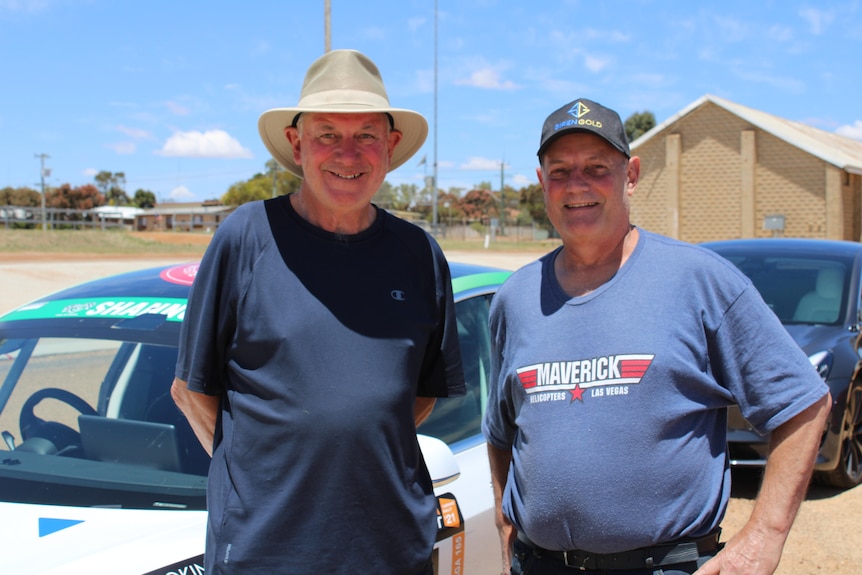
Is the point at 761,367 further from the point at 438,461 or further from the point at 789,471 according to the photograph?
the point at 438,461

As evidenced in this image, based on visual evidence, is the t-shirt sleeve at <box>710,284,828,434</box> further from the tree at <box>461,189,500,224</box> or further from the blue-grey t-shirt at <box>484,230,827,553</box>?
the tree at <box>461,189,500,224</box>

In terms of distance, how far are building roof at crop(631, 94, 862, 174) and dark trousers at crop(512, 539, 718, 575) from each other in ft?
105

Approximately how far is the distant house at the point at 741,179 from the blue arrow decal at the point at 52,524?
3228 cm

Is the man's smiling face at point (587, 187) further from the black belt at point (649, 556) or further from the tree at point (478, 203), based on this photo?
the tree at point (478, 203)

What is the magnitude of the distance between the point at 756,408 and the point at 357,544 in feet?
3.30

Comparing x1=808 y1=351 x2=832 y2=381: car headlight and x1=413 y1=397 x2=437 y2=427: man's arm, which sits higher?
x1=413 y1=397 x2=437 y2=427: man's arm

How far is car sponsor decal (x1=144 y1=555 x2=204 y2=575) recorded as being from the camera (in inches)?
78.8

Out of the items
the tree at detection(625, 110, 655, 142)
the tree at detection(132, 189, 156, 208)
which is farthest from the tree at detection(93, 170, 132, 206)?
the tree at detection(625, 110, 655, 142)

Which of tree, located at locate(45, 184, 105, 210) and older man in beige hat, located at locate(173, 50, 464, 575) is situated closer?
older man in beige hat, located at locate(173, 50, 464, 575)

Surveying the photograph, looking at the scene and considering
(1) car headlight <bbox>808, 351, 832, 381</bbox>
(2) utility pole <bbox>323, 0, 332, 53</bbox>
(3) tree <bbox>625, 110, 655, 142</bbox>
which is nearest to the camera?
Result: (1) car headlight <bbox>808, 351, 832, 381</bbox>

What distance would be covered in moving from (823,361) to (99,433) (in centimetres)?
460

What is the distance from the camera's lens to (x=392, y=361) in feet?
6.43

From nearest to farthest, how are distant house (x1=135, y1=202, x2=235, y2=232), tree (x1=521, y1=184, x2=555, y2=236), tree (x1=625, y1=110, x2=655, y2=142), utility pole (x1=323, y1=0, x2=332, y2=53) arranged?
utility pole (x1=323, y1=0, x2=332, y2=53)
tree (x1=625, y1=110, x2=655, y2=142)
tree (x1=521, y1=184, x2=555, y2=236)
distant house (x1=135, y1=202, x2=235, y2=232)

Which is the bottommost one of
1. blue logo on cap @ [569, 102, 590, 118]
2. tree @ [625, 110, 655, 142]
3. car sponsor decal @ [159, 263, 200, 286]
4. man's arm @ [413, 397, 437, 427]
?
man's arm @ [413, 397, 437, 427]
